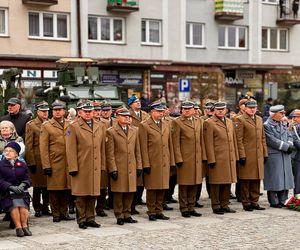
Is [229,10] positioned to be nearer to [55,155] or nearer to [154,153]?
[154,153]

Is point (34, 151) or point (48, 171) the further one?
point (34, 151)

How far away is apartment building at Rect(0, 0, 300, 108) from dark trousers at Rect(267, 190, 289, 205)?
16236 millimetres

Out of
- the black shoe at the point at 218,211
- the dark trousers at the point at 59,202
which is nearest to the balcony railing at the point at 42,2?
the dark trousers at the point at 59,202

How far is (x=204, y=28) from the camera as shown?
124ft

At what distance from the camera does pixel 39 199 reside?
1229cm

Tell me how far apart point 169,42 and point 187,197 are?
80.9 ft

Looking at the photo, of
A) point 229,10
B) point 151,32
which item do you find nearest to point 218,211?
point 151,32

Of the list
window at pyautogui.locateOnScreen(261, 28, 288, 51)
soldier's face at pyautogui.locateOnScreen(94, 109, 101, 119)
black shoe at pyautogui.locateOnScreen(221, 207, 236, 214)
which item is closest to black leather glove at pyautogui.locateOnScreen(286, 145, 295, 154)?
black shoe at pyautogui.locateOnScreen(221, 207, 236, 214)

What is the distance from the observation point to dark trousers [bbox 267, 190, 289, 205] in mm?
13398

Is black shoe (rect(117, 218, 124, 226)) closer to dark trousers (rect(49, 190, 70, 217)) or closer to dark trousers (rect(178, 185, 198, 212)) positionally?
dark trousers (rect(49, 190, 70, 217))

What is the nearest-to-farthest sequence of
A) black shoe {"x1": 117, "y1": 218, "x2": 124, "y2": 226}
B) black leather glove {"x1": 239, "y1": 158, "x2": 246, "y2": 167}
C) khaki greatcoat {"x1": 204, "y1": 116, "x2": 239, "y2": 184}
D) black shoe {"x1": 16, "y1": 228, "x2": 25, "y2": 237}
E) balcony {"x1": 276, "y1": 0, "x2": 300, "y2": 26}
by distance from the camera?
1. black shoe {"x1": 16, "y1": 228, "x2": 25, "y2": 237}
2. black shoe {"x1": 117, "y1": 218, "x2": 124, "y2": 226}
3. khaki greatcoat {"x1": 204, "y1": 116, "x2": 239, "y2": 184}
4. black leather glove {"x1": 239, "y1": 158, "x2": 246, "y2": 167}
5. balcony {"x1": 276, "y1": 0, "x2": 300, "y2": 26}

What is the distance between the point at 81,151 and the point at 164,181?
1640mm

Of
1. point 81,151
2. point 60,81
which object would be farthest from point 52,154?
point 60,81

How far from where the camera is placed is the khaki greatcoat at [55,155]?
1145 cm
